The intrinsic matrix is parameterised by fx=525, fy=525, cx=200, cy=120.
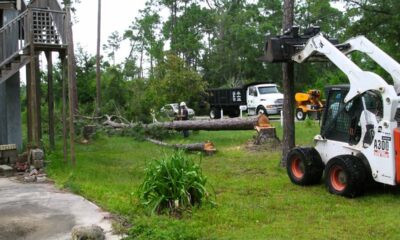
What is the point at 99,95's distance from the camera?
1278 inches

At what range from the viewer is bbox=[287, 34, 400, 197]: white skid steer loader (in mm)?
8469

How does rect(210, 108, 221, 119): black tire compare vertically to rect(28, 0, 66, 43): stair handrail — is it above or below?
below

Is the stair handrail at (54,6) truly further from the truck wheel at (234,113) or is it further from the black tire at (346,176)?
the truck wheel at (234,113)

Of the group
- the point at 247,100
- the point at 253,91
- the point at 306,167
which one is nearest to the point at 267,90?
the point at 253,91

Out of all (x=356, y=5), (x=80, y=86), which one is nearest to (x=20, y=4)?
(x=356, y=5)

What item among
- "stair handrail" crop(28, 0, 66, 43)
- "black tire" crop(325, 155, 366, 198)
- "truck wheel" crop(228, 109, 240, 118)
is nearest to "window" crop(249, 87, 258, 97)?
"truck wheel" crop(228, 109, 240, 118)

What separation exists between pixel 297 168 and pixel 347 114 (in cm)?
163

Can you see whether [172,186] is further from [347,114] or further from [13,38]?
[13,38]

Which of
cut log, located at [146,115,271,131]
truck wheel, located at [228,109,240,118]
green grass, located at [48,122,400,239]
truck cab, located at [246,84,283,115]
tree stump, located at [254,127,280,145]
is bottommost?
green grass, located at [48,122,400,239]

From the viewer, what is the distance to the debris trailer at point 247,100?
32125mm

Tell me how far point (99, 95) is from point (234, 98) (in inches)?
355

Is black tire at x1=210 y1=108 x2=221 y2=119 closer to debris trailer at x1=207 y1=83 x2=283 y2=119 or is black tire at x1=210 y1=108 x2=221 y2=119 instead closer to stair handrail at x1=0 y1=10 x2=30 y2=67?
debris trailer at x1=207 y1=83 x2=283 y2=119

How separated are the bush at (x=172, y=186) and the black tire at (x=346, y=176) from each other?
2510mm

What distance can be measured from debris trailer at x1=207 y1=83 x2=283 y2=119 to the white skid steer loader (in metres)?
21.2
